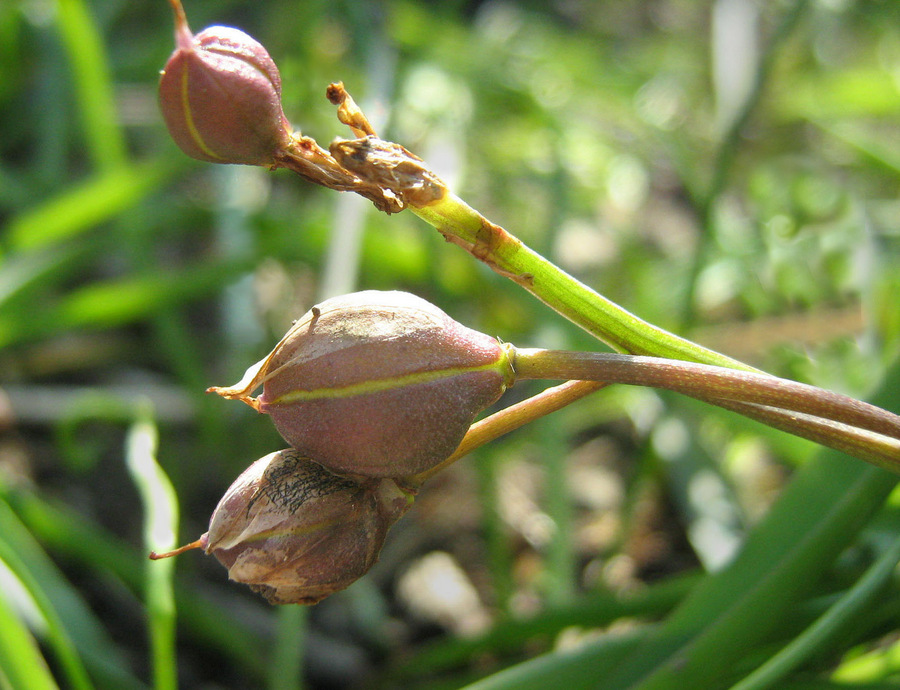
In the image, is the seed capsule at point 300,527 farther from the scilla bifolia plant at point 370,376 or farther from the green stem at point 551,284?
the green stem at point 551,284

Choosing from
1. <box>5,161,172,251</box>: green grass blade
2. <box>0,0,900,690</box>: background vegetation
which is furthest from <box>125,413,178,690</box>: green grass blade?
<box>5,161,172,251</box>: green grass blade

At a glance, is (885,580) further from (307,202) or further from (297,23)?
(297,23)

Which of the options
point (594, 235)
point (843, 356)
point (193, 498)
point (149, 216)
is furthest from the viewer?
point (594, 235)

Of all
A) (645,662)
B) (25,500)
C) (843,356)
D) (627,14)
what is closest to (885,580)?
(645,662)

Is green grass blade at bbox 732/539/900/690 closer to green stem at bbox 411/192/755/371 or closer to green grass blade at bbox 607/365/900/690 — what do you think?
green grass blade at bbox 607/365/900/690

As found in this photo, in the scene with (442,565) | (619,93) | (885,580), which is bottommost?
(442,565)

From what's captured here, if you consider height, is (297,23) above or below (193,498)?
above

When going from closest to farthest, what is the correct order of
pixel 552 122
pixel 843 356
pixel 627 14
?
pixel 843 356, pixel 552 122, pixel 627 14

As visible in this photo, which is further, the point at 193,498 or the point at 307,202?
the point at 307,202
